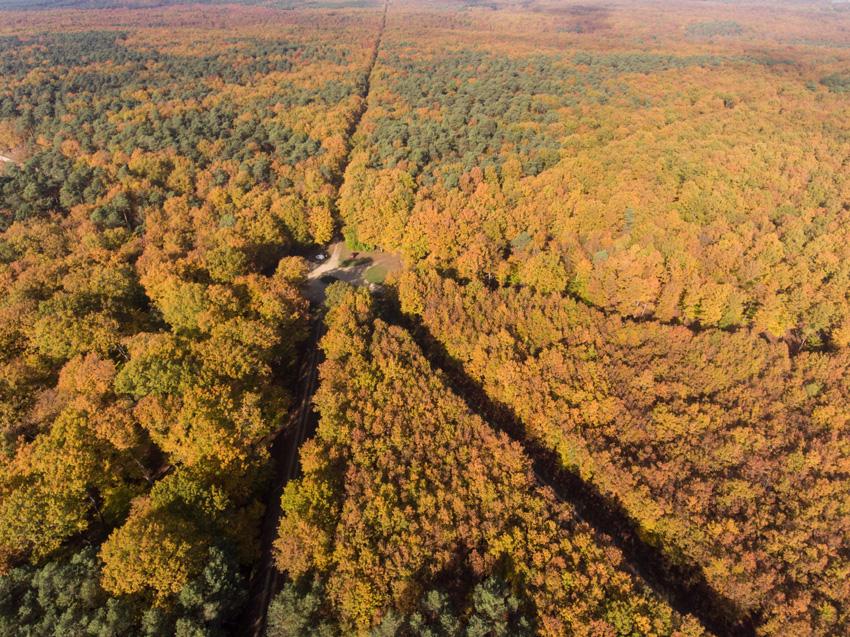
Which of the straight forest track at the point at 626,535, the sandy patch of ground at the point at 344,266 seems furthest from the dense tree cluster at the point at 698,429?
the sandy patch of ground at the point at 344,266

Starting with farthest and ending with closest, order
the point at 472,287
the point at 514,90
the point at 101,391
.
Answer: the point at 514,90 < the point at 472,287 < the point at 101,391

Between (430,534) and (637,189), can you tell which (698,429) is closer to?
(430,534)

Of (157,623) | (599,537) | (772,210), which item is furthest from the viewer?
(772,210)

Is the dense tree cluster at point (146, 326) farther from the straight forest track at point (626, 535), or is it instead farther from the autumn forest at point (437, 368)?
the straight forest track at point (626, 535)

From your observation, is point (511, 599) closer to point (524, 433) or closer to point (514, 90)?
point (524, 433)

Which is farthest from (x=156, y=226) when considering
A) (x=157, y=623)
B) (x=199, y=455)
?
(x=157, y=623)

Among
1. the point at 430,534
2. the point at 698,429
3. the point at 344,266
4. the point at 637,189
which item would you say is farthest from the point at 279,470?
the point at 637,189

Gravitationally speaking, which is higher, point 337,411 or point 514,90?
point 514,90
